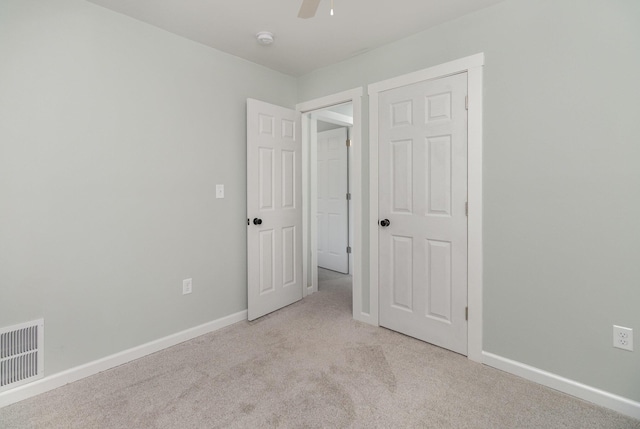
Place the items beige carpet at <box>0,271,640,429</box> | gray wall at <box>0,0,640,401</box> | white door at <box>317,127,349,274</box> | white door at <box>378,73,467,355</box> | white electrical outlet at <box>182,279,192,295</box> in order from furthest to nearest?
white door at <box>317,127,349,274</box>, white electrical outlet at <box>182,279,192,295</box>, white door at <box>378,73,467,355</box>, gray wall at <box>0,0,640,401</box>, beige carpet at <box>0,271,640,429</box>

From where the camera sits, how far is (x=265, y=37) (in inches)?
95.7

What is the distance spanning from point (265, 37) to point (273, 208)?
1.44 m

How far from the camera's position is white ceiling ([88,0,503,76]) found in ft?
6.72

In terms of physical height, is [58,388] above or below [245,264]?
below

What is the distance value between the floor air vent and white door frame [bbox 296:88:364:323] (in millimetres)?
2184

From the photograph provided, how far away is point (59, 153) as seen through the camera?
193 cm

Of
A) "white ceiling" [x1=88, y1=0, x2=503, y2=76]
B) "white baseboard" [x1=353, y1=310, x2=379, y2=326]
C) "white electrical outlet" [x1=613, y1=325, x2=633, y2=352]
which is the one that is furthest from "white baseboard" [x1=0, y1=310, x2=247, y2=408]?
"white electrical outlet" [x1=613, y1=325, x2=633, y2=352]

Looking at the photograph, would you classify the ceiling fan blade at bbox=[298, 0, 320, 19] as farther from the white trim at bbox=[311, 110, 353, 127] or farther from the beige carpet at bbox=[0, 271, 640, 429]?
the white trim at bbox=[311, 110, 353, 127]

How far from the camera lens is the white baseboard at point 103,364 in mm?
1786

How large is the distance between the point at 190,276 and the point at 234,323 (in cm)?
62

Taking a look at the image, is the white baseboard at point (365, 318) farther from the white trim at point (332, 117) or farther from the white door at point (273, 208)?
the white trim at point (332, 117)

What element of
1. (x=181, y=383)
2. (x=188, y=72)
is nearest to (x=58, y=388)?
(x=181, y=383)

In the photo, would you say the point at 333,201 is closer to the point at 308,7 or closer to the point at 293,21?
the point at 293,21

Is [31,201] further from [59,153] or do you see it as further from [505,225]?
[505,225]
